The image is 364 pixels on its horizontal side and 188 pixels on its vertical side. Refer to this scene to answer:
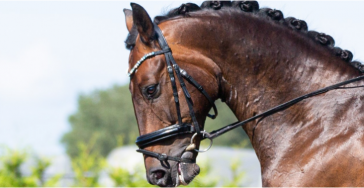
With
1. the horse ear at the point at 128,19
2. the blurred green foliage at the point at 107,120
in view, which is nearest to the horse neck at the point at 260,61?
the horse ear at the point at 128,19

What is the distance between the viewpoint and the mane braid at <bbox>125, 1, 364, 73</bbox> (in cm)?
395

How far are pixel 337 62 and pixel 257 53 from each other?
681mm

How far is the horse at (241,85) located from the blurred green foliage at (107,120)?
55703 millimetres

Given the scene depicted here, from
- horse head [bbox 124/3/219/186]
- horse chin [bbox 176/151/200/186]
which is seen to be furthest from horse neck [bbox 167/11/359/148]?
horse chin [bbox 176/151/200/186]

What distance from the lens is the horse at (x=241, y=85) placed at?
3.67 metres

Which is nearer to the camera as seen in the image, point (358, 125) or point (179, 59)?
point (358, 125)

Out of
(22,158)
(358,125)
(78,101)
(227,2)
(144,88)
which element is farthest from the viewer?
(78,101)

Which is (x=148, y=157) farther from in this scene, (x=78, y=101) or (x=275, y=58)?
(x=78, y=101)

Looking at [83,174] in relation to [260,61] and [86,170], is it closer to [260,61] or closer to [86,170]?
[86,170]

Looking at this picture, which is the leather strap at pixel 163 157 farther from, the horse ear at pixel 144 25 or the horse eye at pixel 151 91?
the horse ear at pixel 144 25

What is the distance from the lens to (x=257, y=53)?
12.8 ft

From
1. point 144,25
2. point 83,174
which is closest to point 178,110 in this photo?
point 144,25

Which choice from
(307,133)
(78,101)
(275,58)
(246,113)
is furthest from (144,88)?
(78,101)

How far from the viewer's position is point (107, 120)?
66688 millimetres
